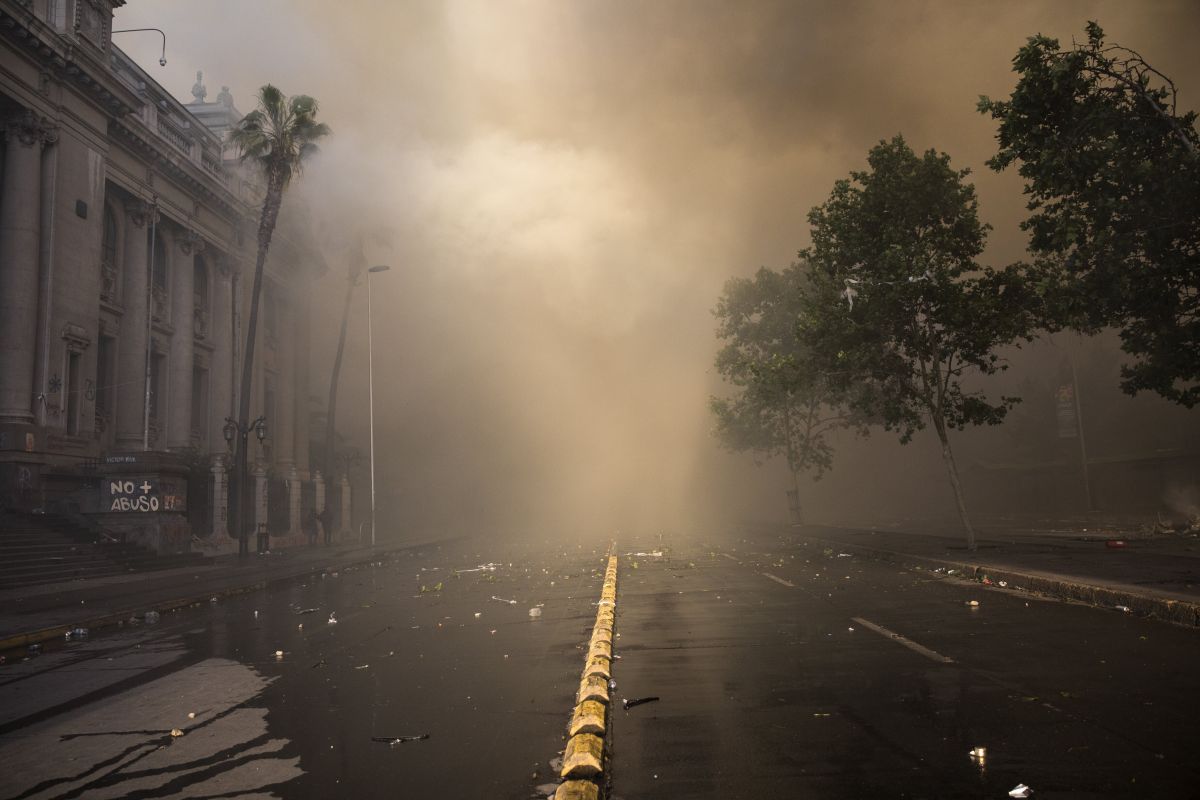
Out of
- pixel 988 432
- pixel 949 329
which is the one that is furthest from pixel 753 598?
pixel 988 432

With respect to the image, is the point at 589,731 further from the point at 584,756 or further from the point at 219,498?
the point at 219,498

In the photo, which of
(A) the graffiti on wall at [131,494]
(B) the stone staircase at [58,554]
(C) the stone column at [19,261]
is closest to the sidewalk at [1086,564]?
(B) the stone staircase at [58,554]

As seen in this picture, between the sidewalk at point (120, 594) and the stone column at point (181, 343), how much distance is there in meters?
11.8

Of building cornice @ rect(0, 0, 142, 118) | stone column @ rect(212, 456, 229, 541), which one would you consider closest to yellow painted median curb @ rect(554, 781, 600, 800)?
building cornice @ rect(0, 0, 142, 118)

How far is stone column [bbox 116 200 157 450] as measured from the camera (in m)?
34.1

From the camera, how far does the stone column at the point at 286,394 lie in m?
51.0

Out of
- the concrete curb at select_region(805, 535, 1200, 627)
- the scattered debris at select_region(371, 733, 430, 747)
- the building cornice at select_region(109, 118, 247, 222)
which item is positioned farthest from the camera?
the building cornice at select_region(109, 118, 247, 222)

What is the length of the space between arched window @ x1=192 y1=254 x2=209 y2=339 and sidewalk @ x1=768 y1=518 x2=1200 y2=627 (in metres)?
32.9

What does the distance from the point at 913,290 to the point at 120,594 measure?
63.9 feet

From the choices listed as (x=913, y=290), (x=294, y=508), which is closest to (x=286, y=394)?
(x=294, y=508)

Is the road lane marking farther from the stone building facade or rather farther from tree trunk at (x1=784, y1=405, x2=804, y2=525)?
tree trunk at (x1=784, y1=405, x2=804, y2=525)

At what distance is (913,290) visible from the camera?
20641mm

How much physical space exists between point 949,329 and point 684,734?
60.0ft

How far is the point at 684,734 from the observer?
551cm
